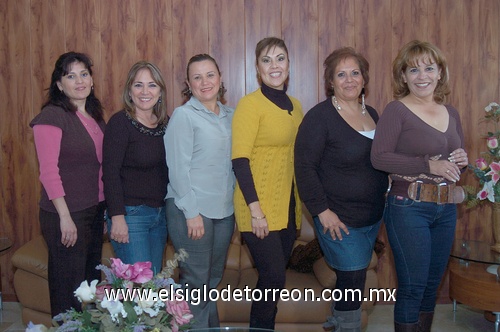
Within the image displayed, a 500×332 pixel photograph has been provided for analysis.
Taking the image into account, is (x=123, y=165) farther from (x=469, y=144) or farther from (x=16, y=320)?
(x=469, y=144)

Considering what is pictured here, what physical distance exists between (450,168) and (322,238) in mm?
582

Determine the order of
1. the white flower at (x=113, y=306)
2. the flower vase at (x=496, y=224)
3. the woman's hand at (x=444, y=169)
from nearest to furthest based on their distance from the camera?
the white flower at (x=113, y=306)
the woman's hand at (x=444, y=169)
the flower vase at (x=496, y=224)

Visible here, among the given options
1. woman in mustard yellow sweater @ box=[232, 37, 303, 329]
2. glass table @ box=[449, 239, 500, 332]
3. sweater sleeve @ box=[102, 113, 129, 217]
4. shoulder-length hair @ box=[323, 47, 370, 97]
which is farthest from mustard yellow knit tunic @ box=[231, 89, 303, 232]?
glass table @ box=[449, 239, 500, 332]

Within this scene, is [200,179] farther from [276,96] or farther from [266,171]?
[276,96]

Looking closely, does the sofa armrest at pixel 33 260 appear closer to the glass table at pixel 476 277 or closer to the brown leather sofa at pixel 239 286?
the brown leather sofa at pixel 239 286

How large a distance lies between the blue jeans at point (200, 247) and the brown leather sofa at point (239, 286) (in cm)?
57

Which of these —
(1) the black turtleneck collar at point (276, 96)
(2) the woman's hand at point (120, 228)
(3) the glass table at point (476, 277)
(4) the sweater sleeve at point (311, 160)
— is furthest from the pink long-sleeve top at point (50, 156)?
(3) the glass table at point (476, 277)

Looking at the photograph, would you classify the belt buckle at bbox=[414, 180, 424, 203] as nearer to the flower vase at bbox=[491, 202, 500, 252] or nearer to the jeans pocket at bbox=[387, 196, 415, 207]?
the jeans pocket at bbox=[387, 196, 415, 207]

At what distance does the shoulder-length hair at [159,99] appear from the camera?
232 centimetres

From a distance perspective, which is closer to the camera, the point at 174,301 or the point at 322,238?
the point at 174,301

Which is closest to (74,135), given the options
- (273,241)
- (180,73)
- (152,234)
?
(152,234)

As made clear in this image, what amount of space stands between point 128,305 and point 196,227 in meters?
0.85

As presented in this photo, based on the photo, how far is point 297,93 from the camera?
3.60 m

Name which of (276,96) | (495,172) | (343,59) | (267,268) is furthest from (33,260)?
(495,172)
